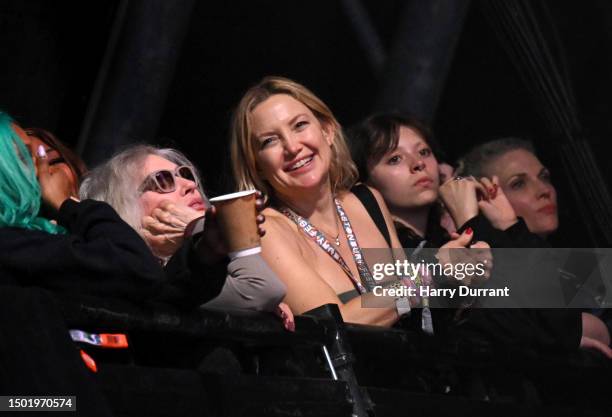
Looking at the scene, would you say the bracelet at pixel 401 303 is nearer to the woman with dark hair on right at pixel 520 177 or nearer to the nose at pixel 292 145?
the nose at pixel 292 145

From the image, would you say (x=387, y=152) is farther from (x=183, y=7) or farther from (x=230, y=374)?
(x=230, y=374)

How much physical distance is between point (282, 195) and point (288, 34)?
1.38 m

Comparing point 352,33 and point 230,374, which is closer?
point 230,374

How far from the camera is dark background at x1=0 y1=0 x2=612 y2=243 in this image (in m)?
4.41

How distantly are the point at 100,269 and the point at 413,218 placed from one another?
1755 mm

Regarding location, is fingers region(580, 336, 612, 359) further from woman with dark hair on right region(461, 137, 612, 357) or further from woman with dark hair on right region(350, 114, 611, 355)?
woman with dark hair on right region(461, 137, 612, 357)

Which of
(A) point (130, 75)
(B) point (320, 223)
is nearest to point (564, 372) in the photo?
(B) point (320, 223)

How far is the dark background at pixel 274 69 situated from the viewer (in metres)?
4.41

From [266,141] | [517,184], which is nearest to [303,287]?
[266,141]

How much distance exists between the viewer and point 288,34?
5078 mm

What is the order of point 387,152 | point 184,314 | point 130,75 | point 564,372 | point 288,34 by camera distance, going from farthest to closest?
point 288,34 < point 130,75 < point 387,152 < point 564,372 < point 184,314

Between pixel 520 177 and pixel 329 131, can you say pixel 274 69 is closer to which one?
pixel 329 131

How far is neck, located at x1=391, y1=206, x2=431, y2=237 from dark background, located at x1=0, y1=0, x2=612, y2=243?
0.63m

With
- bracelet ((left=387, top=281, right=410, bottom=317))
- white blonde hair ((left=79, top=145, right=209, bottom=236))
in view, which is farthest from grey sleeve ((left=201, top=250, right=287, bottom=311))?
bracelet ((left=387, top=281, right=410, bottom=317))
